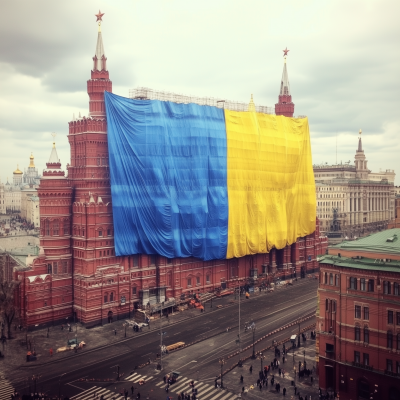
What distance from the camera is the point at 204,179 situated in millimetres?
119812

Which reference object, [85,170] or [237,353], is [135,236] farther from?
[237,353]

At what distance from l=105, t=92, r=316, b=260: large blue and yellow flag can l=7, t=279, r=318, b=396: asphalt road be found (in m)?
18.2

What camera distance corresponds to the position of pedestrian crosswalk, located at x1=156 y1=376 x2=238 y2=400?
222 feet

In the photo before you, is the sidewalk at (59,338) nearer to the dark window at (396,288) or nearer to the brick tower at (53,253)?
the brick tower at (53,253)

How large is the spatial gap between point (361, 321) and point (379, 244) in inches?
507

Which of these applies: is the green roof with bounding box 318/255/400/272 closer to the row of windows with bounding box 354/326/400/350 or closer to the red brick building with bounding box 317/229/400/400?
the red brick building with bounding box 317/229/400/400

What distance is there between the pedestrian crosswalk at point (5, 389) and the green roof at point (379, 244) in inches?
2009

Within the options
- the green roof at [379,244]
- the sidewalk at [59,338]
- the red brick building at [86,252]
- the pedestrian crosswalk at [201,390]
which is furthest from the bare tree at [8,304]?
the green roof at [379,244]

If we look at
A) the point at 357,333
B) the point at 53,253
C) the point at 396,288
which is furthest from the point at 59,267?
the point at 396,288

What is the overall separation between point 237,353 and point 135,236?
1435 inches

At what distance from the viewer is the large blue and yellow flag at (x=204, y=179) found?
350ft

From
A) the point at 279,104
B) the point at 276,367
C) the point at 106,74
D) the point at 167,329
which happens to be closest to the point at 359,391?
the point at 276,367

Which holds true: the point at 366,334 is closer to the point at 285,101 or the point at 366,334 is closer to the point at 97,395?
the point at 97,395

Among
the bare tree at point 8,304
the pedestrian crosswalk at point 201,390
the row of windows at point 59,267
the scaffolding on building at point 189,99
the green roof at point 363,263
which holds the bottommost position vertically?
the pedestrian crosswalk at point 201,390
